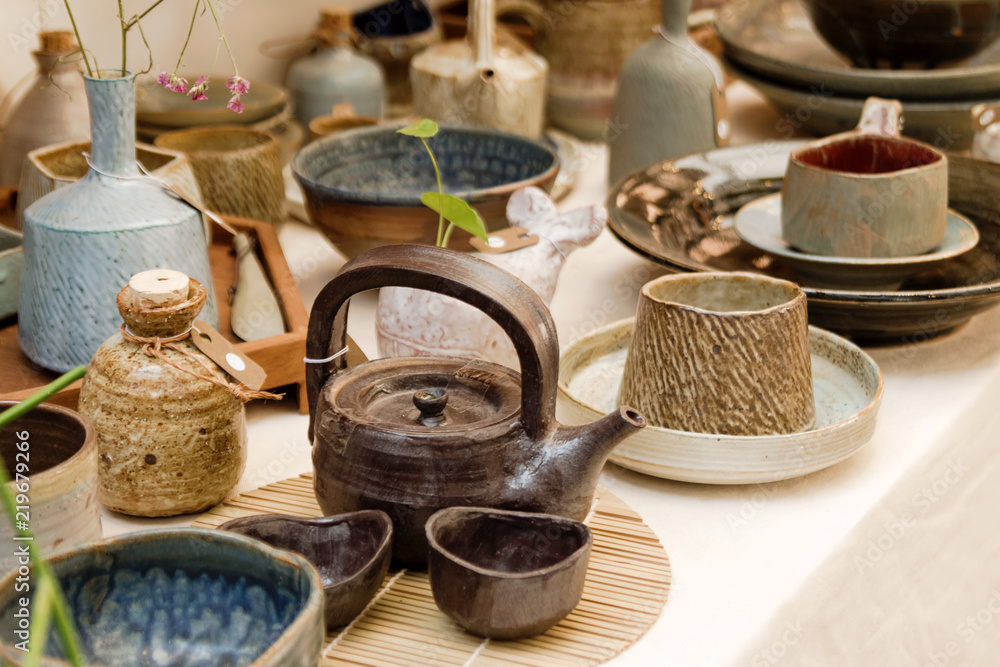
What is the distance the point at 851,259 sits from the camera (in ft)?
3.49

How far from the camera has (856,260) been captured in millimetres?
1057

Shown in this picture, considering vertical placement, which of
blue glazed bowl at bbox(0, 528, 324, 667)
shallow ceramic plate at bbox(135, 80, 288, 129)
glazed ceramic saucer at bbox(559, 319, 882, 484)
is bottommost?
glazed ceramic saucer at bbox(559, 319, 882, 484)

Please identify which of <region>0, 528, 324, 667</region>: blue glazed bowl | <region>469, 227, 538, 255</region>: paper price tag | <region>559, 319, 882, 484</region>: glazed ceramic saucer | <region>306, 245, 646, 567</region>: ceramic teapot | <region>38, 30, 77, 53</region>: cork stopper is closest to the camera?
<region>0, 528, 324, 667</region>: blue glazed bowl

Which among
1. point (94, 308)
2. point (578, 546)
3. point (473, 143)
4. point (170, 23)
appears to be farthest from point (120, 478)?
point (170, 23)

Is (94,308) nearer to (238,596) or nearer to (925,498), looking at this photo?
(238,596)

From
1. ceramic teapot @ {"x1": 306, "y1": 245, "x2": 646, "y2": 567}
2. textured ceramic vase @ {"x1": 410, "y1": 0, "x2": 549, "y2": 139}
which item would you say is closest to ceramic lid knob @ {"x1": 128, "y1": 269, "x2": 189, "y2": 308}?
ceramic teapot @ {"x1": 306, "y1": 245, "x2": 646, "y2": 567}

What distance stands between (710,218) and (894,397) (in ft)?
1.11

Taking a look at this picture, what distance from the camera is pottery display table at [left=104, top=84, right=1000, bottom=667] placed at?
0.75 m

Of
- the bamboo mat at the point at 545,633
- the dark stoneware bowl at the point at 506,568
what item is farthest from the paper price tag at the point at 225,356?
the dark stoneware bowl at the point at 506,568

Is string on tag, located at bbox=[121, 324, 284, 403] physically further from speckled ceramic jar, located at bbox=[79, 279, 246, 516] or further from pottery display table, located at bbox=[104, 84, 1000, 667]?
pottery display table, located at bbox=[104, 84, 1000, 667]

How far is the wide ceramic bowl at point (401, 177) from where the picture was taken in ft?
3.54

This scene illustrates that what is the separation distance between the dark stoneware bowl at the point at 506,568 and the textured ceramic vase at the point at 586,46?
1201 mm

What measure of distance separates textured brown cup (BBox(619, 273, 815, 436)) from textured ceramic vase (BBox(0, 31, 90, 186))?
0.75m

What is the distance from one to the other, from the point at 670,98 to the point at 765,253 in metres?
0.34
